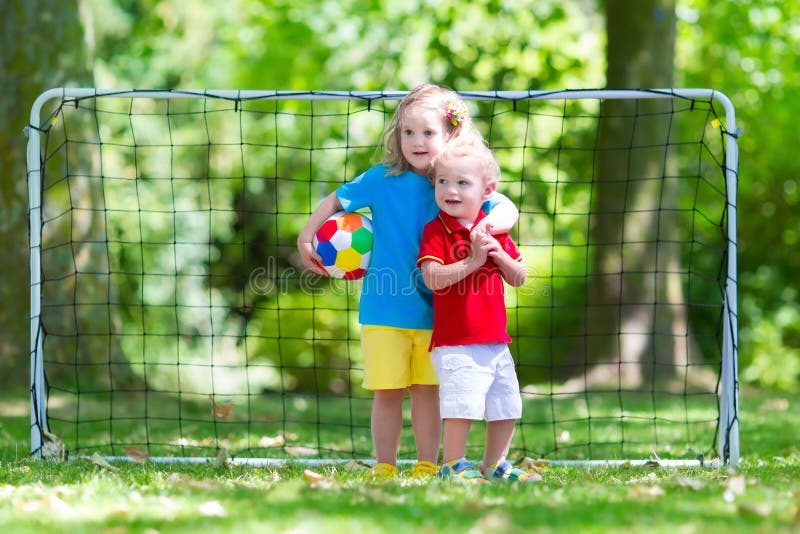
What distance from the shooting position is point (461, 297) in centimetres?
376

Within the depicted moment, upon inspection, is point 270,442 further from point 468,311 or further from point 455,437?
point 468,311

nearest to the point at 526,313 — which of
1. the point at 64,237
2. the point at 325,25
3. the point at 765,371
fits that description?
the point at 765,371

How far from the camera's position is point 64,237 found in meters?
6.61

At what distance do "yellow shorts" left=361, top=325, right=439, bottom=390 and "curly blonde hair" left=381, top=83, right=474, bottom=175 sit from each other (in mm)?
671

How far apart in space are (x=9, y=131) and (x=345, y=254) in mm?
3675

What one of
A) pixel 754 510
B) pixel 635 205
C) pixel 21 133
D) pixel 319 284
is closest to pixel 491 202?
pixel 754 510

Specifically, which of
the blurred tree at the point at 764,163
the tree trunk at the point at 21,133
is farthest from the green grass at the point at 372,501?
the blurred tree at the point at 764,163

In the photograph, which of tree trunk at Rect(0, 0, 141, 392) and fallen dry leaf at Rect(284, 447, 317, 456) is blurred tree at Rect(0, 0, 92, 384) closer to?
tree trunk at Rect(0, 0, 141, 392)

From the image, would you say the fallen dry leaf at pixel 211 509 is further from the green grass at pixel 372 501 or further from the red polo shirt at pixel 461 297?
the red polo shirt at pixel 461 297

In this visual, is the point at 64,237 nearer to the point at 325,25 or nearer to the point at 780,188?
the point at 325,25

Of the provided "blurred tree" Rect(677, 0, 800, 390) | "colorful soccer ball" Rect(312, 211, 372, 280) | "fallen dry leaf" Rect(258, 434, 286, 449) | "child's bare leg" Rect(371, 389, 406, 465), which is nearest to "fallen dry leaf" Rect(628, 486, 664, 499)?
"child's bare leg" Rect(371, 389, 406, 465)

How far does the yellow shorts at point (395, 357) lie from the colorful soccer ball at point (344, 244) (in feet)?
0.85

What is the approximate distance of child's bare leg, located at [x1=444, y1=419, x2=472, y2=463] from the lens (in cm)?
373

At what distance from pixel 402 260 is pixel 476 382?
59 centimetres
